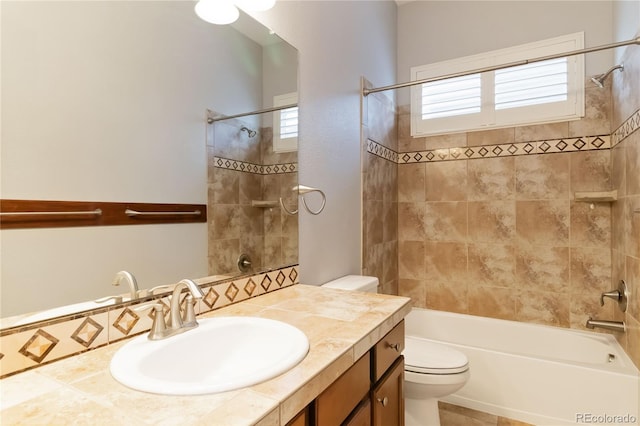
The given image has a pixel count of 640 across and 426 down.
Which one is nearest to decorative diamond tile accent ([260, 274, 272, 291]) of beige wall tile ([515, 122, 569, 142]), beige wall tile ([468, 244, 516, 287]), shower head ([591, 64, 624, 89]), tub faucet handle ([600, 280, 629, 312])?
beige wall tile ([468, 244, 516, 287])

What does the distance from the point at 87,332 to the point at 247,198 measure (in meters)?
0.73

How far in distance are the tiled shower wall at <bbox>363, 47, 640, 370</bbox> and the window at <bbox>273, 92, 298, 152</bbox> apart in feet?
2.74

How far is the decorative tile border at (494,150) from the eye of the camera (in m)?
2.33

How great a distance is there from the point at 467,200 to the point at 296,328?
7.12ft

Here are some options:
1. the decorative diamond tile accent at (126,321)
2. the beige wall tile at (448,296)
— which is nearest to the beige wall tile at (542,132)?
the beige wall tile at (448,296)

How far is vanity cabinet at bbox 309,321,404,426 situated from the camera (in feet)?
2.65

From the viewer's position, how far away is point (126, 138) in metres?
0.95

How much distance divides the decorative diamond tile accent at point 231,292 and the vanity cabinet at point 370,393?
541 millimetres

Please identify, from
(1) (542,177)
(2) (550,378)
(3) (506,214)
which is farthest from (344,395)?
(1) (542,177)

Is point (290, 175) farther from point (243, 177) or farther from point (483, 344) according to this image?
point (483, 344)

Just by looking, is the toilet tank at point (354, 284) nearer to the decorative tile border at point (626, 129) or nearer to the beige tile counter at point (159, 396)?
the beige tile counter at point (159, 396)

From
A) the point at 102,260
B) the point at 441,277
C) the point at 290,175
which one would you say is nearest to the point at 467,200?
the point at 441,277

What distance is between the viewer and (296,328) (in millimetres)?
971

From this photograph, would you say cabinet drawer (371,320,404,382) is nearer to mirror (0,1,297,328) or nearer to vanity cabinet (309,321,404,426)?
vanity cabinet (309,321,404,426)
